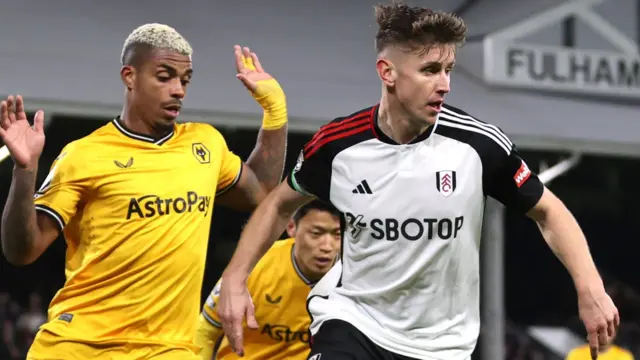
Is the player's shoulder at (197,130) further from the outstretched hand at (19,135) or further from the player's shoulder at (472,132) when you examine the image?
the player's shoulder at (472,132)

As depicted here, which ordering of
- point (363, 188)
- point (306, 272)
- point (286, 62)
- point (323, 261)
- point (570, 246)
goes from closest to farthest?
point (570, 246)
point (363, 188)
point (323, 261)
point (306, 272)
point (286, 62)

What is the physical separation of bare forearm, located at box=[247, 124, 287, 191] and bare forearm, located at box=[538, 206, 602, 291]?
1291 mm

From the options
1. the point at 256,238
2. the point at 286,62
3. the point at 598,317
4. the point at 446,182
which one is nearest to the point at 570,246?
the point at 598,317

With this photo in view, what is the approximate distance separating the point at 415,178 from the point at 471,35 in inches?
283

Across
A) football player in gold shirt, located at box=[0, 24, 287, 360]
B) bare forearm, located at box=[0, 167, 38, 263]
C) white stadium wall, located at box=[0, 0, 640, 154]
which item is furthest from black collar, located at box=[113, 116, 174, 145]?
white stadium wall, located at box=[0, 0, 640, 154]

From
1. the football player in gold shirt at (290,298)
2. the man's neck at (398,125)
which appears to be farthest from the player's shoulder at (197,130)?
the man's neck at (398,125)

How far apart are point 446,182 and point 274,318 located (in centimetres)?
181

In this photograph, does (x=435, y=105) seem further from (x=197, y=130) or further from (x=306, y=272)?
(x=306, y=272)

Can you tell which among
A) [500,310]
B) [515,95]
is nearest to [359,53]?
[515,95]

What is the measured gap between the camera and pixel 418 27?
13.2 feet

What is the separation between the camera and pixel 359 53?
422 inches

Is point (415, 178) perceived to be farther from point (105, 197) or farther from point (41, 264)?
point (41, 264)

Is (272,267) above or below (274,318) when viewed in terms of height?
above

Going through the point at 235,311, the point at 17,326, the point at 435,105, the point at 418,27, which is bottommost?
the point at 17,326
